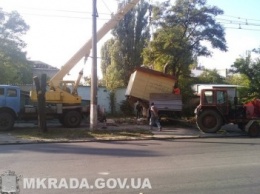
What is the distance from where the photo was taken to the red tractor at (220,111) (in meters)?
20.2

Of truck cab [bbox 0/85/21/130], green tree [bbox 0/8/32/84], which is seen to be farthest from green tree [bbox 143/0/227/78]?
green tree [bbox 0/8/32/84]

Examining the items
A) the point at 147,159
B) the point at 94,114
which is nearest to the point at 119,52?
the point at 94,114

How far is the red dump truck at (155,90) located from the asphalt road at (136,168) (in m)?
9.15

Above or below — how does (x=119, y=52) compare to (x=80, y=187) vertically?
above

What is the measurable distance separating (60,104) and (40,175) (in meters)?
13.7

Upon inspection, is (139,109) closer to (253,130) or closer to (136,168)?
(253,130)

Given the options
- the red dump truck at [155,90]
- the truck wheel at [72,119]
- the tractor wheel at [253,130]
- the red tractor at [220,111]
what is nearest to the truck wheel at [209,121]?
the red tractor at [220,111]

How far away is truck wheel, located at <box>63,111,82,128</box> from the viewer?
22703mm

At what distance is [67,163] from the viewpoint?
10.9 metres

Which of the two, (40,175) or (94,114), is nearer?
(40,175)

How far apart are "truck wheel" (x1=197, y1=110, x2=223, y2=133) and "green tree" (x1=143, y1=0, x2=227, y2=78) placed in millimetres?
8088

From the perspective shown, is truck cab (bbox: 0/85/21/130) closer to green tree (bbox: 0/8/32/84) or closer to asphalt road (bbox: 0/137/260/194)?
asphalt road (bbox: 0/137/260/194)

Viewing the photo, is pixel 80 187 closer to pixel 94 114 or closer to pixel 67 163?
pixel 67 163

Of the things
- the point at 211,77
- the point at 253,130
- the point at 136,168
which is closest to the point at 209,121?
the point at 253,130
